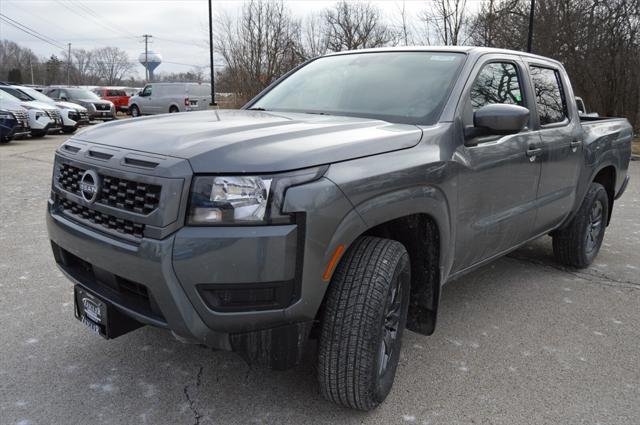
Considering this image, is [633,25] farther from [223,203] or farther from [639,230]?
[223,203]

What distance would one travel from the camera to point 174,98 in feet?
90.3

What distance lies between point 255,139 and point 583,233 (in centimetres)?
360

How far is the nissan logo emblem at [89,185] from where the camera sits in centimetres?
230

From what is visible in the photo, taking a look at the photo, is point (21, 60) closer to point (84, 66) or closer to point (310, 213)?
point (84, 66)

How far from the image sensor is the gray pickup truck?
6.60ft

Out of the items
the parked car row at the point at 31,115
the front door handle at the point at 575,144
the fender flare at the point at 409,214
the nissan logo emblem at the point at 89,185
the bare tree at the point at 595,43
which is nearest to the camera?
the fender flare at the point at 409,214

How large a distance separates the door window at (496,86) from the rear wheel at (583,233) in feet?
4.98

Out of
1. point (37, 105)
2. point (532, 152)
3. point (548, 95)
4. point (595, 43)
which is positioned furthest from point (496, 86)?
point (595, 43)

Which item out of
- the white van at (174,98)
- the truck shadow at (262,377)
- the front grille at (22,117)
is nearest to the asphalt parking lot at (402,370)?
the truck shadow at (262,377)

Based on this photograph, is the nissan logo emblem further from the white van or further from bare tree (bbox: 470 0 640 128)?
the white van

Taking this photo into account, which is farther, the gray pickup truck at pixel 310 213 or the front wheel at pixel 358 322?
the front wheel at pixel 358 322

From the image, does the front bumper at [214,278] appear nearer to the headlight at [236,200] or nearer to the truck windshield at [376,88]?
the headlight at [236,200]

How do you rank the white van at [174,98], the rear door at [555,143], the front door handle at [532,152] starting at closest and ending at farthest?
the front door handle at [532,152], the rear door at [555,143], the white van at [174,98]

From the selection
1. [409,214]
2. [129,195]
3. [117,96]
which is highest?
[117,96]
